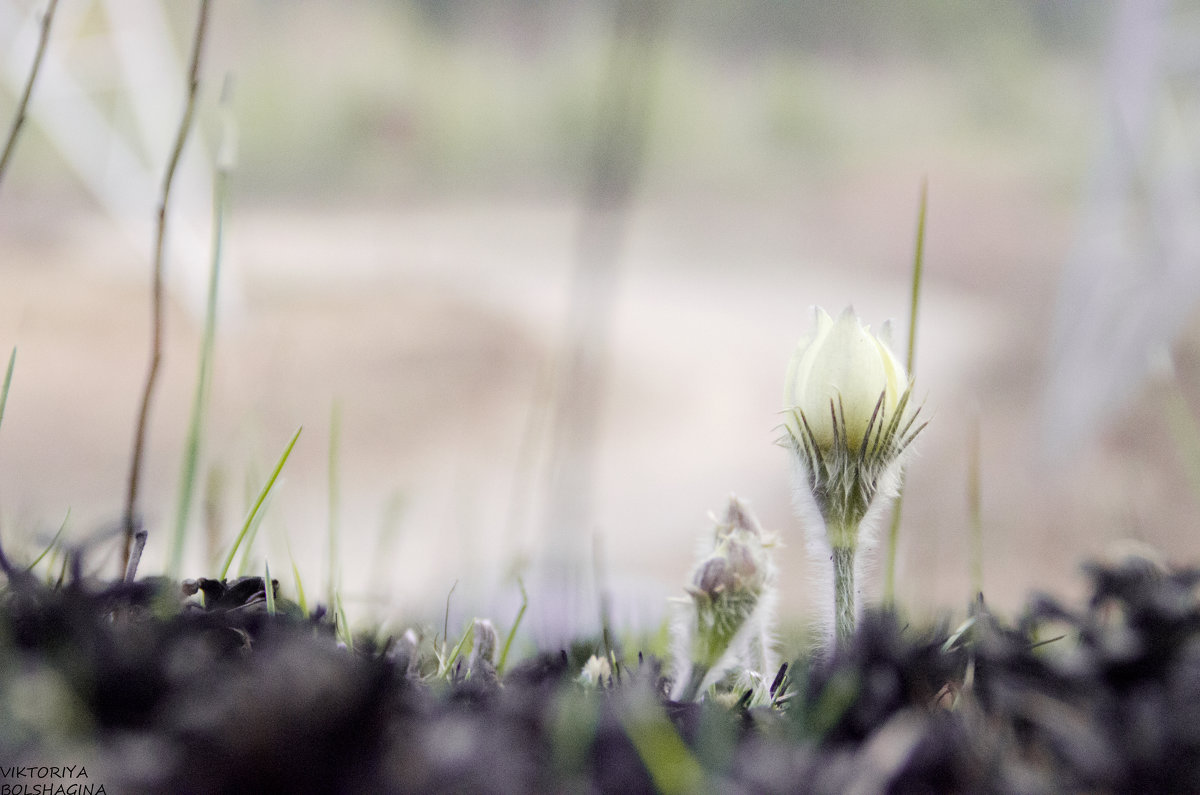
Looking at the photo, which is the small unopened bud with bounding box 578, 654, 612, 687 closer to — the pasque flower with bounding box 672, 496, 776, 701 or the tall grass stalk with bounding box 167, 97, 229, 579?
the pasque flower with bounding box 672, 496, 776, 701

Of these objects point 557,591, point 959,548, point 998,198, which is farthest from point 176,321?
point 998,198

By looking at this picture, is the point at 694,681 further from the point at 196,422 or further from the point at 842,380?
the point at 196,422

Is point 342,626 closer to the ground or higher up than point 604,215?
closer to the ground

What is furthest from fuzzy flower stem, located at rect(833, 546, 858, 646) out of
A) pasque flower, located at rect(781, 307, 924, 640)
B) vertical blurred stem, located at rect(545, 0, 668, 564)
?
vertical blurred stem, located at rect(545, 0, 668, 564)

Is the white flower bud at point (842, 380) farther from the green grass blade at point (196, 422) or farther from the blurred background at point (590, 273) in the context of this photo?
the green grass blade at point (196, 422)

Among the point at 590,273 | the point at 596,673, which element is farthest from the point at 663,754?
the point at 590,273

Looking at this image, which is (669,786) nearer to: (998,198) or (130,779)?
(130,779)

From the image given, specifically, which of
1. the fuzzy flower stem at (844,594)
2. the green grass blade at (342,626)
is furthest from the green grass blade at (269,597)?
the fuzzy flower stem at (844,594)
